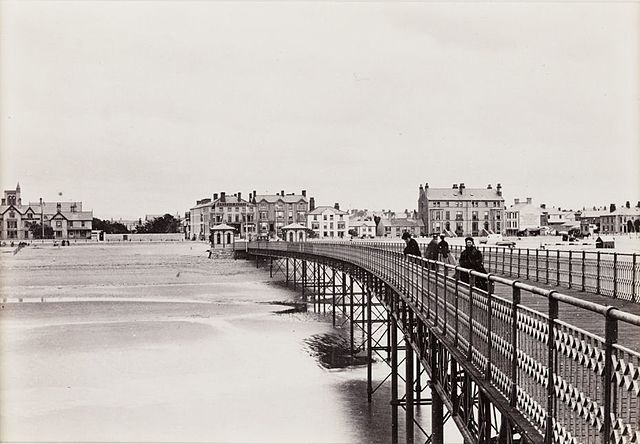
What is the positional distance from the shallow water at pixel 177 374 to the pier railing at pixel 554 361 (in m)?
9.57

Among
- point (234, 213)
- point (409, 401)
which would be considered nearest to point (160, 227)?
point (234, 213)

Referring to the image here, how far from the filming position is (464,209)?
110 meters

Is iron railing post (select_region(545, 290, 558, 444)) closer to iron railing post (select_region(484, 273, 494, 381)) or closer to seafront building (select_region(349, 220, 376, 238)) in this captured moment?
iron railing post (select_region(484, 273, 494, 381))

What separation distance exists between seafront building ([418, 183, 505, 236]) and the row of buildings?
242 ft

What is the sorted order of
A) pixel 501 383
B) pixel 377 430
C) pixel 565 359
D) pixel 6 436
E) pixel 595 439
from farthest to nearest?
pixel 377 430
pixel 6 436
pixel 501 383
pixel 565 359
pixel 595 439

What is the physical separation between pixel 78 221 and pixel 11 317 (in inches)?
4457

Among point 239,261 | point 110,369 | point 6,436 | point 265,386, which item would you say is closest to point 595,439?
point 6,436

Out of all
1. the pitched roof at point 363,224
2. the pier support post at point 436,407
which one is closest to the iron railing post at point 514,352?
the pier support post at point 436,407

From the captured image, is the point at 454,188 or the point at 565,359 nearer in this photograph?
the point at 565,359

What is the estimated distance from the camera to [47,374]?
23.0 m

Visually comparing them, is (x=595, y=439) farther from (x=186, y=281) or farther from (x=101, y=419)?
(x=186, y=281)

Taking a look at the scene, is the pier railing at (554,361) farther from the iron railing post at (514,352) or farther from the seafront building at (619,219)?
the seafront building at (619,219)

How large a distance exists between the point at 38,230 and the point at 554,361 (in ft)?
488

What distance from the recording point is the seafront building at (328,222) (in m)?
127
